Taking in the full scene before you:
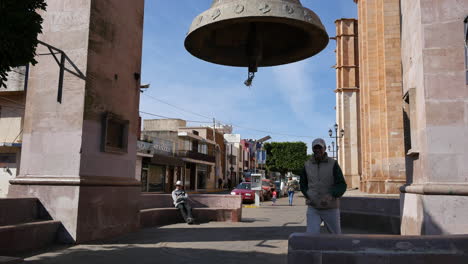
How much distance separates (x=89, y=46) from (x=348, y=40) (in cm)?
3972

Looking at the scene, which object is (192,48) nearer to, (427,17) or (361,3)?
(427,17)

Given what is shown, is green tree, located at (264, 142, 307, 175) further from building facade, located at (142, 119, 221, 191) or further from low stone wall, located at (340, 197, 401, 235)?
low stone wall, located at (340, 197, 401, 235)

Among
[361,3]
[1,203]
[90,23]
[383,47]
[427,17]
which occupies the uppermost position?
[361,3]

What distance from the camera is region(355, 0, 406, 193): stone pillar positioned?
19.7 m

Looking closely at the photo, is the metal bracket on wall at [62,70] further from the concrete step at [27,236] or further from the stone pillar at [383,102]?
the stone pillar at [383,102]

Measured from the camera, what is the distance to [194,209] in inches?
491

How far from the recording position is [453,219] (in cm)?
533

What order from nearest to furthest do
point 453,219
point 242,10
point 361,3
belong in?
point 242,10
point 453,219
point 361,3

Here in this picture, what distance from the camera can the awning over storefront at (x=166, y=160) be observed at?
134ft

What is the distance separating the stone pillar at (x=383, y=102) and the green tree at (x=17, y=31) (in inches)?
700

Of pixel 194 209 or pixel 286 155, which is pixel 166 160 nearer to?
pixel 194 209

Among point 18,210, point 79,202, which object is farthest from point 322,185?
point 18,210

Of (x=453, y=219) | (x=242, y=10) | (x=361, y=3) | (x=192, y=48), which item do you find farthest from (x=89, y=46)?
(x=361, y=3)

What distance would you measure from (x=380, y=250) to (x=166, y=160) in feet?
134
